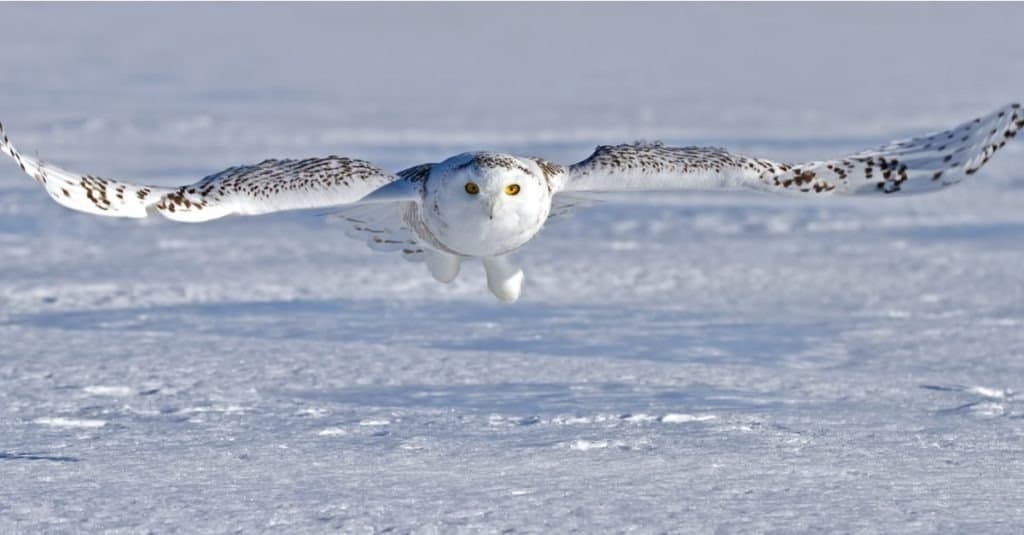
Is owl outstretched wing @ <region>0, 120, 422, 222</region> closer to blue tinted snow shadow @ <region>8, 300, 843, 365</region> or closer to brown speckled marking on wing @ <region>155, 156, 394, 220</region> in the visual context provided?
brown speckled marking on wing @ <region>155, 156, 394, 220</region>

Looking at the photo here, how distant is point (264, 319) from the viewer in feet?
39.2

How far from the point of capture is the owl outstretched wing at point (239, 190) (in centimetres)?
661

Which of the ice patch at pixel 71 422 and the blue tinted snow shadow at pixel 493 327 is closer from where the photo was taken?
the ice patch at pixel 71 422

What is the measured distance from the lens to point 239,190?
7.03m

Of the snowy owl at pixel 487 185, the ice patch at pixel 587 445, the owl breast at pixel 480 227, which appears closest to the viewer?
the snowy owl at pixel 487 185

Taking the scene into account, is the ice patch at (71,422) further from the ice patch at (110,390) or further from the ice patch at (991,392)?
the ice patch at (991,392)

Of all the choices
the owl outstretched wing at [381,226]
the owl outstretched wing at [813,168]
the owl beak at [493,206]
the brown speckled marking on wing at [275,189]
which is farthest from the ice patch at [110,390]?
the owl beak at [493,206]

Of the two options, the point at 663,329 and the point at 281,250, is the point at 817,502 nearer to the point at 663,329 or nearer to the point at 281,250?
the point at 663,329

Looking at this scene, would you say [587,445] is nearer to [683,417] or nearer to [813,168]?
[683,417]

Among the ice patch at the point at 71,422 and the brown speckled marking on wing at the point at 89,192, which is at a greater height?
the brown speckled marking on wing at the point at 89,192

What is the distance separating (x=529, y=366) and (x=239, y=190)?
354 centimetres

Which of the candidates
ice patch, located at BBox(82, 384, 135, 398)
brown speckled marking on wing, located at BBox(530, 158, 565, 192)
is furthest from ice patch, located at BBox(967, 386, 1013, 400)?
ice patch, located at BBox(82, 384, 135, 398)

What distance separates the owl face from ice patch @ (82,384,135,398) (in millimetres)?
2699

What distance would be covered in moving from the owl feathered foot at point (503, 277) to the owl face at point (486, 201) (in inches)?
27.1
